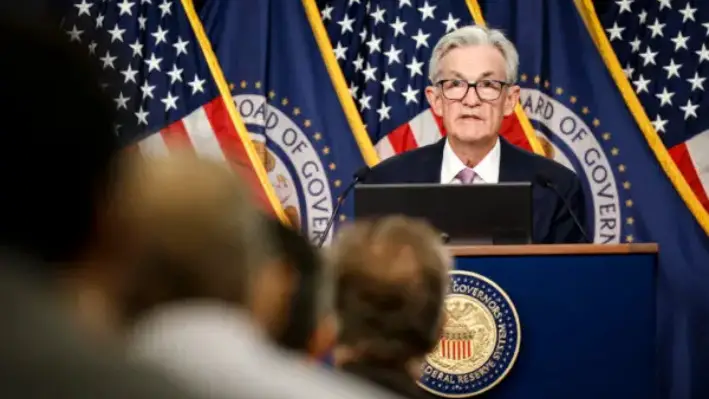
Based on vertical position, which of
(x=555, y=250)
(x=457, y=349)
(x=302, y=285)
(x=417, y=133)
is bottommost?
(x=457, y=349)

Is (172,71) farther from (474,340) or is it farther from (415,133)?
(474,340)

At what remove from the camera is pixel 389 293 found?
1947 millimetres

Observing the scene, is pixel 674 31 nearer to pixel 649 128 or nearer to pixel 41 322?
pixel 649 128

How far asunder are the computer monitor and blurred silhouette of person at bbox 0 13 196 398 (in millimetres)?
2922

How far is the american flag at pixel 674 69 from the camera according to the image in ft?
16.6

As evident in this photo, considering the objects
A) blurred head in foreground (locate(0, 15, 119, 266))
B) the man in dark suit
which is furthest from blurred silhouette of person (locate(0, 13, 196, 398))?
the man in dark suit

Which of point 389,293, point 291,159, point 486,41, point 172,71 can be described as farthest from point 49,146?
point 172,71

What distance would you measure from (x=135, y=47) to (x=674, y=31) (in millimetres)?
2619

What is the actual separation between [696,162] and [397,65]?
147cm

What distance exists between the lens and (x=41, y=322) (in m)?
0.29

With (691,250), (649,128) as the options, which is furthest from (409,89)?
(691,250)

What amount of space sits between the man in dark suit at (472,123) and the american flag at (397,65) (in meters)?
0.55

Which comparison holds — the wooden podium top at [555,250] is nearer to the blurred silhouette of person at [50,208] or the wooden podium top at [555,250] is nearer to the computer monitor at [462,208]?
the computer monitor at [462,208]

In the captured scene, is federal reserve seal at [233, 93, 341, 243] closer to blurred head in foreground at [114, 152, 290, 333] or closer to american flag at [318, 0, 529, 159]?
american flag at [318, 0, 529, 159]
